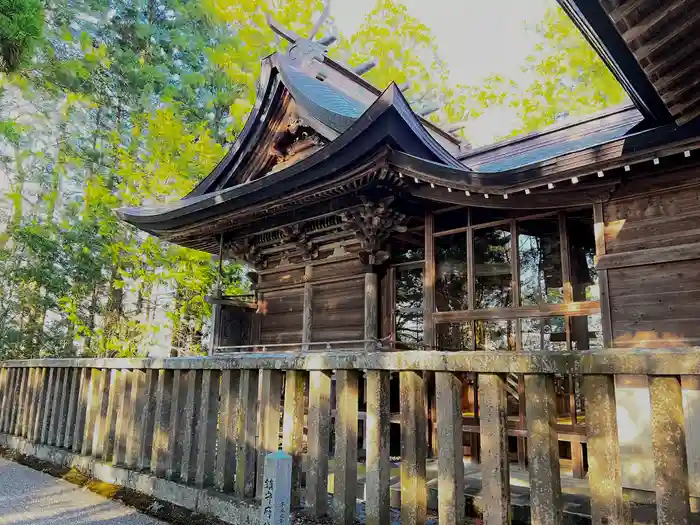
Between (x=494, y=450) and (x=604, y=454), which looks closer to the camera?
(x=604, y=454)

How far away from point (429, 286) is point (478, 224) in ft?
3.41

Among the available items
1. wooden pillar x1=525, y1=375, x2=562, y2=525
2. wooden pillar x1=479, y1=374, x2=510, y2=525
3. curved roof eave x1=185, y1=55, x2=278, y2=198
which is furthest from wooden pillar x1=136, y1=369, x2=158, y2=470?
curved roof eave x1=185, y1=55, x2=278, y2=198

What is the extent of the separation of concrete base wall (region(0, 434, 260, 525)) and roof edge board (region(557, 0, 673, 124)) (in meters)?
3.67

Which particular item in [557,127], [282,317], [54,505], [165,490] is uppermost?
[557,127]

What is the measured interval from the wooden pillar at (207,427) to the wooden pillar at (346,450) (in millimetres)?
1044

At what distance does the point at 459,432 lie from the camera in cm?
195

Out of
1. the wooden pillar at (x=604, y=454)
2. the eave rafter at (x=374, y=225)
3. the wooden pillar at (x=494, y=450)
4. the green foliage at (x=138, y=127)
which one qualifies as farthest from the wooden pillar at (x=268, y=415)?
the green foliage at (x=138, y=127)

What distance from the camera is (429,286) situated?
6406mm

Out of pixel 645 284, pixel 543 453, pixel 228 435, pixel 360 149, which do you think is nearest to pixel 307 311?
pixel 360 149

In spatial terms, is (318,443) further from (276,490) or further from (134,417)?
Answer: (134,417)

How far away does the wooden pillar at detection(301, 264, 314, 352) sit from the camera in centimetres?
829

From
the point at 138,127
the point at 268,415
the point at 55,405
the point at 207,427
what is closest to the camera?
the point at 268,415

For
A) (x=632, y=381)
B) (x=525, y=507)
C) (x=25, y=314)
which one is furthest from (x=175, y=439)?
(x=25, y=314)

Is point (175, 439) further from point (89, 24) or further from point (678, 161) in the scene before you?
point (89, 24)
